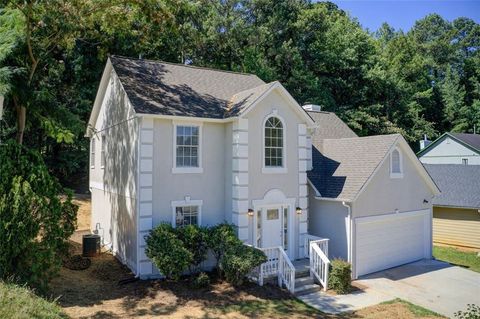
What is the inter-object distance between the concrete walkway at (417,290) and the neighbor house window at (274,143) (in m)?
5.09

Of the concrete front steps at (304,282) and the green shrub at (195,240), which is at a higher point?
the green shrub at (195,240)

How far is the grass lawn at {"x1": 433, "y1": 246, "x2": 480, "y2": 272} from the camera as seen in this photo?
17453 mm

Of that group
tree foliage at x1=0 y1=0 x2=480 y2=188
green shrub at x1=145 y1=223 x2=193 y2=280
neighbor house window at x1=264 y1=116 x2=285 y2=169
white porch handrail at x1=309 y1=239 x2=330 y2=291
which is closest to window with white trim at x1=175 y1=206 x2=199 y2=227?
green shrub at x1=145 y1=223 x2=193 y2=280

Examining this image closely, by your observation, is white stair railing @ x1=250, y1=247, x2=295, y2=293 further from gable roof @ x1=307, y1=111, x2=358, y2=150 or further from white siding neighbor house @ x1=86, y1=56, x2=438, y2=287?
gable roof @ x1=307, y1=111, x2=358, y2=150

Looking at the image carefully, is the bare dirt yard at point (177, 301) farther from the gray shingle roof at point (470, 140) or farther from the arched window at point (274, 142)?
the gray shingle roof at point (470, 140)

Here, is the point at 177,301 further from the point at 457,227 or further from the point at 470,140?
the point at 470,140

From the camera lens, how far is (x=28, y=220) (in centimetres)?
988

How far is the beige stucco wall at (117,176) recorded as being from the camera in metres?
13.5

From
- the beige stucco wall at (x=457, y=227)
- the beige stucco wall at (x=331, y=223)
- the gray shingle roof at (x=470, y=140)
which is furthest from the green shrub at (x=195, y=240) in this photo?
the gray shingle roof at (x=470, y=140)

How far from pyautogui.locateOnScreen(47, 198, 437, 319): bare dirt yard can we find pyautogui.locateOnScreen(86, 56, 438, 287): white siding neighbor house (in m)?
1.23

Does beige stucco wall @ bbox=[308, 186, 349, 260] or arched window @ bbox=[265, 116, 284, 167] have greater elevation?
arched window @ bbox=[265, 116, 284, 167]

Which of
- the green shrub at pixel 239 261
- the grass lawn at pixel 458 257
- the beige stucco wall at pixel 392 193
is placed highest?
the beige stucco wall at pixel 392 193

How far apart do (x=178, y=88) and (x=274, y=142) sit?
463 centimetres

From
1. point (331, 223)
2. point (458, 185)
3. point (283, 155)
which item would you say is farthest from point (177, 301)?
point (458, 185)
